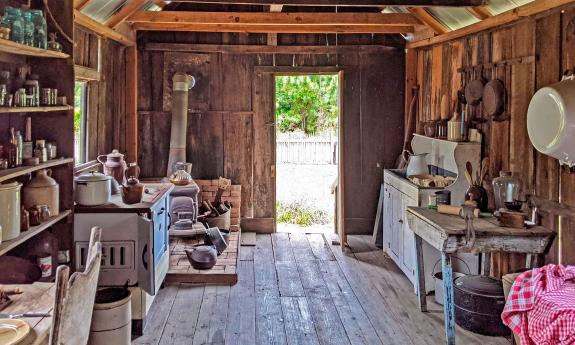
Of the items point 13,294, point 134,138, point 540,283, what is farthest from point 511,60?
point 134,138

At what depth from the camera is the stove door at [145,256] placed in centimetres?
381

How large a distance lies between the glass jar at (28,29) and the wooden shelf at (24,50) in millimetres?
55

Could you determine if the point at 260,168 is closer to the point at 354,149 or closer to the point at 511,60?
the point at 354,149

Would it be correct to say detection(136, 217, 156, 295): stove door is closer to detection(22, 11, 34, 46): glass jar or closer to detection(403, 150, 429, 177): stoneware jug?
detection(22, 11, 34, 46): glass jar

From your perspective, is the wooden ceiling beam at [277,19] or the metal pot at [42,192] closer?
the metal pot at [42,192]

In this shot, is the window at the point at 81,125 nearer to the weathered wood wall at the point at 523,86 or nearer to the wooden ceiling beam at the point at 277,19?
the wooden ceiling beam at the point at 277,19

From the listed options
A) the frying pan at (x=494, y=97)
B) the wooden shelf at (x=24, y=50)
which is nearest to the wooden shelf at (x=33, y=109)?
the wooden shelf at (x=24, y=50)

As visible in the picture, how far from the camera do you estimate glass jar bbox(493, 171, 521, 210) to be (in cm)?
391

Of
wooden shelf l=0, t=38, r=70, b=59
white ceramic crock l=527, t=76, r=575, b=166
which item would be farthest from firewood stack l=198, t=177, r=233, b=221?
white ceramic crock l=527, t=76, r=575, b=166

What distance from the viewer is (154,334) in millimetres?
3895

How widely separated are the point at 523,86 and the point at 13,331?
373 cm

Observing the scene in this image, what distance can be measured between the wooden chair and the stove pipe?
4273mm

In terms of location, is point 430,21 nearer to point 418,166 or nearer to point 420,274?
point 418,166

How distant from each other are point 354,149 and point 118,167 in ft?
10.9
